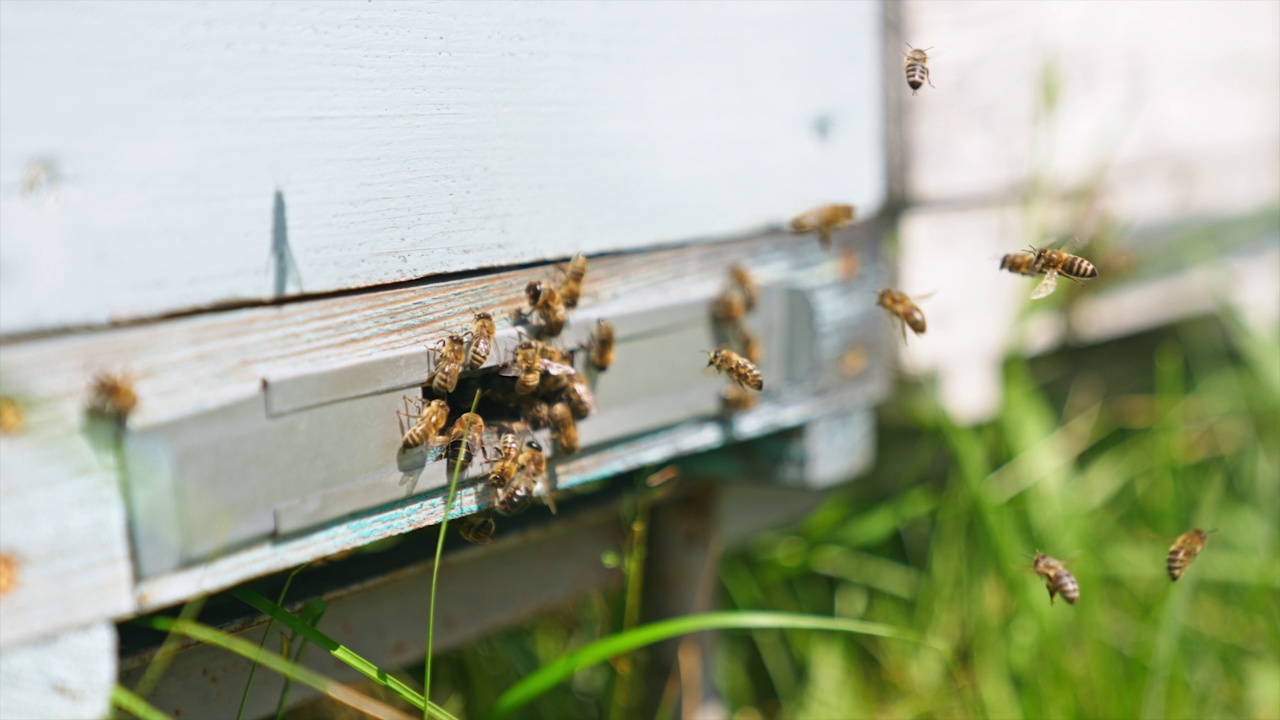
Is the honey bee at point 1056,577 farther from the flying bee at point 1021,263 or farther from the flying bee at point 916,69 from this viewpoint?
the flying bee at point 916,69

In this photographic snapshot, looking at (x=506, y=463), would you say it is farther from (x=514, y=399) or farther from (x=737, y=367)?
(x=737, y=367)

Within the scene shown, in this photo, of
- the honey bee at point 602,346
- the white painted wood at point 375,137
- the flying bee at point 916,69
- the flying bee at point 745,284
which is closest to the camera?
the white painted wood at point 375,137

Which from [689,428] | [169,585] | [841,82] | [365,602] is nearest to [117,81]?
[169,585]

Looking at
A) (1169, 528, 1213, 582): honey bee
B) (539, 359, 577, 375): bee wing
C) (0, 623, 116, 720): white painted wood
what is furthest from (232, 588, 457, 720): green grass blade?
(1169, 528, 1213, 582): honey bee

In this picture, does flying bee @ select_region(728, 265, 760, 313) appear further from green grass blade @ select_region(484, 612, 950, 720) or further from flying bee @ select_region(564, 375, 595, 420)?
green grass blade @ select_region(484, 612, 950, 720)

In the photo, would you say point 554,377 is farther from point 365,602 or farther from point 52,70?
point 52,70

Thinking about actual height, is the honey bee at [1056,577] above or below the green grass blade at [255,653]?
below

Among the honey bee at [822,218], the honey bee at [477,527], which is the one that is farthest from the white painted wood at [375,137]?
the honey bee at [477,527]
